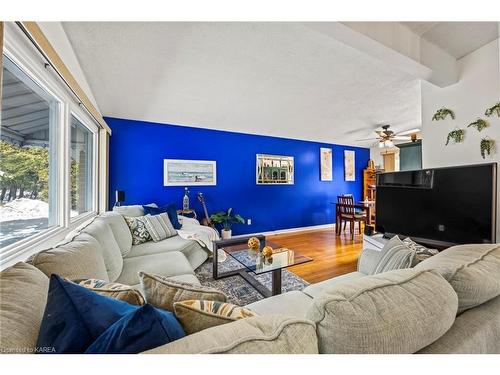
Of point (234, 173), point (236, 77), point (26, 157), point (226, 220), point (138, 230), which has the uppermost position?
point (236, 77)

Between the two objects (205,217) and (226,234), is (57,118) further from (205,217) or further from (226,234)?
(226,234)

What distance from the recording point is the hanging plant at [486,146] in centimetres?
174

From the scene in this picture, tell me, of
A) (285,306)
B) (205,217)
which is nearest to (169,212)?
(205,217)

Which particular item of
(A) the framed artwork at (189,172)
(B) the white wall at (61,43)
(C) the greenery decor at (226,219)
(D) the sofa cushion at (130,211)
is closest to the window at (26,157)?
(B) the white wall at (61,43)

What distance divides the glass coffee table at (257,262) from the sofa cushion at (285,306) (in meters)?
0.55

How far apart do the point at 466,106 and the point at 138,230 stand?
356 cm

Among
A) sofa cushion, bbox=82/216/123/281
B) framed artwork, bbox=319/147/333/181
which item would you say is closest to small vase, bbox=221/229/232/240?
sofa cushion, bbox=82/216/123/281

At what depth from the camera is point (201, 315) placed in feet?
2.02

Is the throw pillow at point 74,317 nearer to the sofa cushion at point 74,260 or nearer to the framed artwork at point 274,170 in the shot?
the sofa cushion at point 74,260

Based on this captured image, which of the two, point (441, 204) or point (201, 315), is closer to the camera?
point (201, 315)

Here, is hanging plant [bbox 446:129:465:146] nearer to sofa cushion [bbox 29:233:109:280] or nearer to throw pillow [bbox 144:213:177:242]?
sofa cushion [bbox 29:233:109:280]

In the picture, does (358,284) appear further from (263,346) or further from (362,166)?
(362,166)

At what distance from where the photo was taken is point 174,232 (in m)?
2.73
